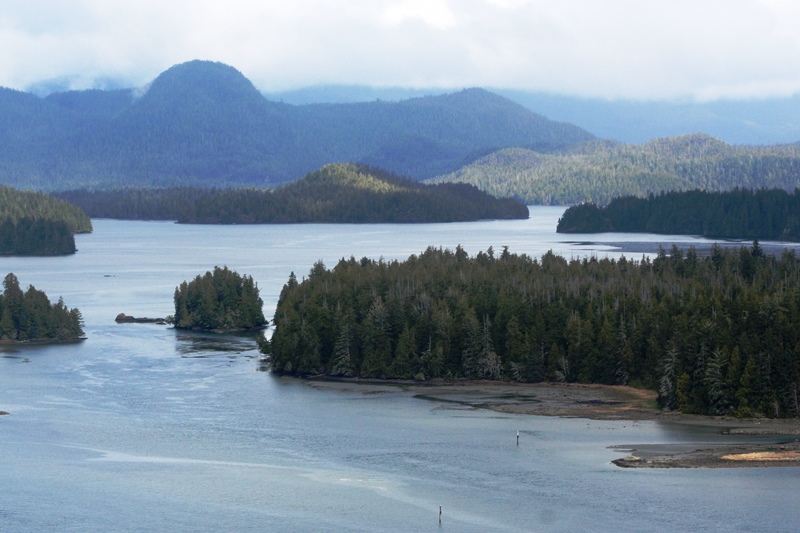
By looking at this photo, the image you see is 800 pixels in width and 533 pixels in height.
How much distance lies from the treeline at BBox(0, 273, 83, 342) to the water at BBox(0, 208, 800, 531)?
569cm

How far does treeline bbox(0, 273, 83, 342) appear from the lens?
83.1 metres

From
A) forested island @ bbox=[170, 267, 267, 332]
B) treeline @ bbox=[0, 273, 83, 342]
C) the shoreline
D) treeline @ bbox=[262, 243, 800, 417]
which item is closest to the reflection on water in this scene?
forested island @ bbox=[170, 267, 267, 332]

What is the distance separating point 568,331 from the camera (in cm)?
6625

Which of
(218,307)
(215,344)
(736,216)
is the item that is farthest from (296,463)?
(736,216)

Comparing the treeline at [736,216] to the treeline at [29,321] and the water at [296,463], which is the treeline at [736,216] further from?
the water at [296,463]

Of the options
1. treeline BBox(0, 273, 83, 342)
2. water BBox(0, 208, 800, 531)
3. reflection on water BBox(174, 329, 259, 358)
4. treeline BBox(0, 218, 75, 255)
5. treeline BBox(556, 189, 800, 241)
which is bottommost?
water BBox(0, 208, 800, 531)

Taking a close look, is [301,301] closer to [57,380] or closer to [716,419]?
[57,380]

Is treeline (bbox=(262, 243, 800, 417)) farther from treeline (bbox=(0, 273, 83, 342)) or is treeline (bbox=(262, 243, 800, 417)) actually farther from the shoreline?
treeline (bbox=(0, 273, 83, 342))

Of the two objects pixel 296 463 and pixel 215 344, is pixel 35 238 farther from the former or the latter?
pixel 296 463

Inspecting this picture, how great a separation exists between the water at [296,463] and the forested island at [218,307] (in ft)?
36.8

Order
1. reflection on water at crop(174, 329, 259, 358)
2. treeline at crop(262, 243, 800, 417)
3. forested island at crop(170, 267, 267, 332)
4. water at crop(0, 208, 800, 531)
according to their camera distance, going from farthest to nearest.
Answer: forested island at crop(170, 267, 267, 332)
reflection on water at crop(174, 329, 259, 358)
treeline at crop(262, 243, 800, 417)
water at crop(0, 208, 800, 531)

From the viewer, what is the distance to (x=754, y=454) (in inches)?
1918

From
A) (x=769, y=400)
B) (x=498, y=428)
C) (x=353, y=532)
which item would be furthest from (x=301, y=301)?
(x=353, y=532)

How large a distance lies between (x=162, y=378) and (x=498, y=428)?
20862mm
